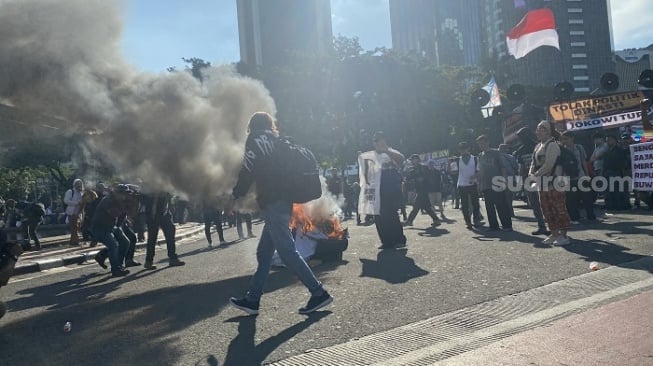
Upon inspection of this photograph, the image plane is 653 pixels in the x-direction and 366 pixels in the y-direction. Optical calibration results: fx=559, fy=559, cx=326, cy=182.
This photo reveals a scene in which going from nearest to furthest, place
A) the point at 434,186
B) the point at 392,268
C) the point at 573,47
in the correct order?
the point at 392,268 < the point at 434,186 < the point at 573,47

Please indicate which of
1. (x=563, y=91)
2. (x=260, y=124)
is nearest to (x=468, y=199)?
(x=260, y=124)

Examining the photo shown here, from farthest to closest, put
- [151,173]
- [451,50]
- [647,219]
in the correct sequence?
[451,50] → [647,219] → [151,173]

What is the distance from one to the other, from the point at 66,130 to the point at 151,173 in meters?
1.21

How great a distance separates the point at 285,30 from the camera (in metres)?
87.5

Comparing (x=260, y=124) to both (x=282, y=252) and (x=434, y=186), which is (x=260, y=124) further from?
(x=434, y=186)

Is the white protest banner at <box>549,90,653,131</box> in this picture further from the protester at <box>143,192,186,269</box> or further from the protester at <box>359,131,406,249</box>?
the protester at <box>143,192,186,269</box>

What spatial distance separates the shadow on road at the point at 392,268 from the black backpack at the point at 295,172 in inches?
64.4

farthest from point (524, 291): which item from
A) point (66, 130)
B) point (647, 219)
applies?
point (647, 219)

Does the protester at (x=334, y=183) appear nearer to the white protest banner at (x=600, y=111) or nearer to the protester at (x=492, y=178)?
the white protest banner at (x=600, y=111)

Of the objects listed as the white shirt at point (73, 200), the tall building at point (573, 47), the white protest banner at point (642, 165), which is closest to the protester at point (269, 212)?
the white protest banner at point (642, 165)

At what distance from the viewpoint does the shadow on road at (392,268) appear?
632cm

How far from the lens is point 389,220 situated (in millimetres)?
8758

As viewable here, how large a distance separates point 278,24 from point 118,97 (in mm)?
83601

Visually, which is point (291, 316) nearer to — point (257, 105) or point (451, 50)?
point (257, 105)
